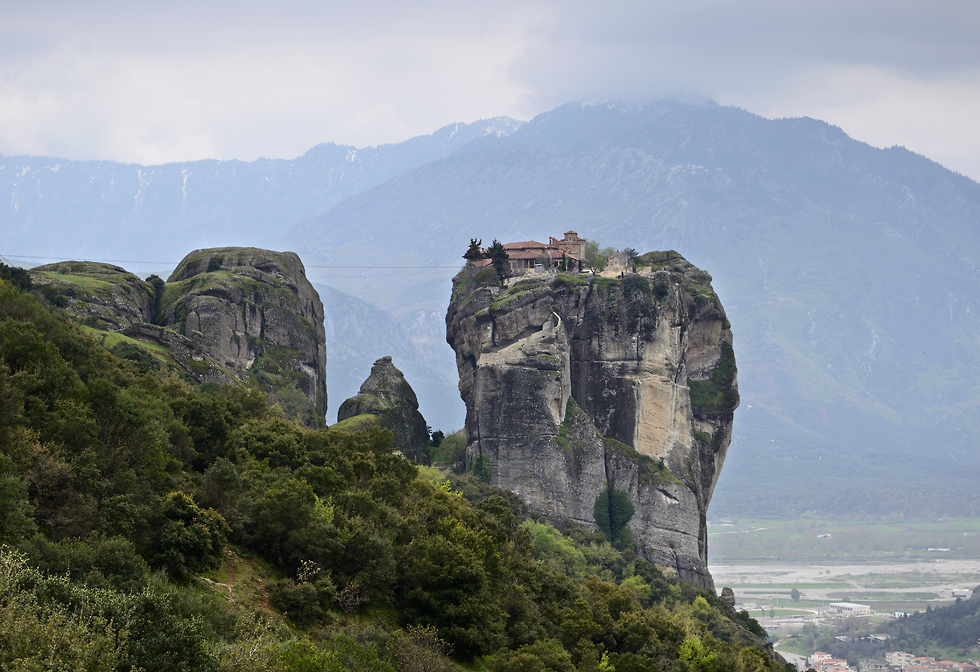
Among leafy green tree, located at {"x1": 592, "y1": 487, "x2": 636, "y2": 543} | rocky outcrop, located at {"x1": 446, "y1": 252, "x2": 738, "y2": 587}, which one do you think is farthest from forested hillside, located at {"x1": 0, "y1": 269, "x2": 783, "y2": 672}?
leafy green tree, located at {"x1": 592, "y1": 487, "x2": 636, "y2": 543}

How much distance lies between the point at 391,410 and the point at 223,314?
82.8 ft

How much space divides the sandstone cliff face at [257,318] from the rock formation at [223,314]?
0.32 feet

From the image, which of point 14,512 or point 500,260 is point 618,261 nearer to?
point 500,260

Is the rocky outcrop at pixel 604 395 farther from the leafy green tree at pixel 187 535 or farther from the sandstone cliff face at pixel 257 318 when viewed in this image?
the leafy green tree at pixel 187 535

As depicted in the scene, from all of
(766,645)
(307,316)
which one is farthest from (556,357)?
(766,645)

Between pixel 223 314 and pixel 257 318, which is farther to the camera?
pixel 257 318

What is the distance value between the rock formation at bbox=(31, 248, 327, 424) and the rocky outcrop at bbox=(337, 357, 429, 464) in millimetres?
5246

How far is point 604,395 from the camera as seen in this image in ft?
428

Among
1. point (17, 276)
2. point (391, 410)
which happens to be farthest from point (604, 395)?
point (17, 276)

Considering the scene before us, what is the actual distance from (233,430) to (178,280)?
5880cm

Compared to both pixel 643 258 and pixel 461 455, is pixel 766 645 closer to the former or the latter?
pixel 461 455

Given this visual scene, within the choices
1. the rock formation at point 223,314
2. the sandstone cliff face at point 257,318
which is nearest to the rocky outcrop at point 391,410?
the sandstone cliff face at point 257,318

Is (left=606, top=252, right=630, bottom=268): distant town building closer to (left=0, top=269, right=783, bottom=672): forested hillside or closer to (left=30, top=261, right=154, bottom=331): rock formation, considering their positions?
(left=30, top=261, right=154, bottom=331): rock formation

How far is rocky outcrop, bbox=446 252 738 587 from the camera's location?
123 metres
